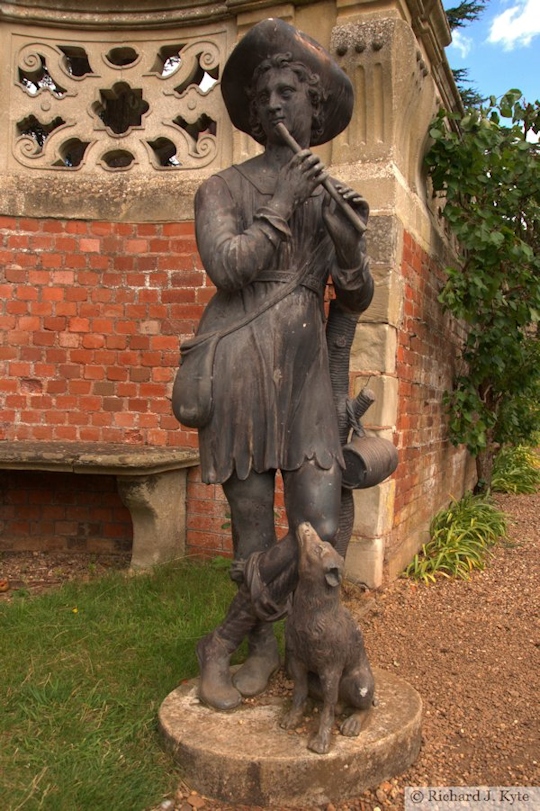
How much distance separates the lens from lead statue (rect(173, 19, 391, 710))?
2.22m

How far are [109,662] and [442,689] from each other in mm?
1542

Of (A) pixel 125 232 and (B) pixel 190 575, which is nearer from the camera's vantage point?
(B) pixel 190 575

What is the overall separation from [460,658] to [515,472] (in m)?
5.87

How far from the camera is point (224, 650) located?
8.18 feet

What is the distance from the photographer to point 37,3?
476cm

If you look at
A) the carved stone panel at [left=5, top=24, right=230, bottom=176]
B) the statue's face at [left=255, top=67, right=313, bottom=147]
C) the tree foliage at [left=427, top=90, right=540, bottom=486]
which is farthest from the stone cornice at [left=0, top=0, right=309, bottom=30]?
the statue's face at [left=255, top=67, right=313, bottom=147]

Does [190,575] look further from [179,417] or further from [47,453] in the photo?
[179,417]

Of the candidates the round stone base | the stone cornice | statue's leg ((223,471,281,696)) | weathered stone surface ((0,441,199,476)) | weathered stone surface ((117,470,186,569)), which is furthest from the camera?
the stone cornice

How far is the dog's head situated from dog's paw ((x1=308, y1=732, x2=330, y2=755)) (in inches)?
18.7

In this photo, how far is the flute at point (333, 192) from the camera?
2162 mm

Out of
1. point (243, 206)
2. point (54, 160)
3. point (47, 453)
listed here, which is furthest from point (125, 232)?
point (243, 206)

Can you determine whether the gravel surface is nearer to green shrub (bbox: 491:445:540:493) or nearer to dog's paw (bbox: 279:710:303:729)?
dog's paw (bbox: 279:710:303:729)

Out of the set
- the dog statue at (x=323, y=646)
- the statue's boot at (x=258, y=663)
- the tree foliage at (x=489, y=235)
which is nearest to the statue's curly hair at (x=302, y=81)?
the dog statue at (x=323, y=646)

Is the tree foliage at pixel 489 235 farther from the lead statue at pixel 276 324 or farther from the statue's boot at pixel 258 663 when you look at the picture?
the statue's boot at pixel 258 663
